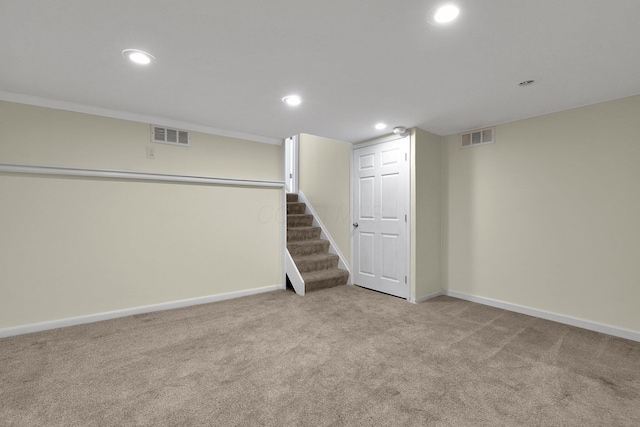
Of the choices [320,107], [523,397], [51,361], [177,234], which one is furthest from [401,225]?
A: [51,361]

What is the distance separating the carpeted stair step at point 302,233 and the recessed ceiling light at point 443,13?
367 cm

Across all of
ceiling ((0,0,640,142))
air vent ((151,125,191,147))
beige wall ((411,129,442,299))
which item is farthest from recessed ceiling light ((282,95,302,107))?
beige wall ((411,129,442,299))

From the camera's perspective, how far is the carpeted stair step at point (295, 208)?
17.7 ft

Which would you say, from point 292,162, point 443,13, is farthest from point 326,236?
point 443,13

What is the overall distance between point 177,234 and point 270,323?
1588mm

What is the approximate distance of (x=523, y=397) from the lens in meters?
1.73

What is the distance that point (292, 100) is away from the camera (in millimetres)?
2795

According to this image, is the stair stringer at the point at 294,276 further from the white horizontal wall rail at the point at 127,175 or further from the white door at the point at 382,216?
the white horizontal wall rail at the point at 127,175

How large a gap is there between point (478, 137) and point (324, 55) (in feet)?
8.42

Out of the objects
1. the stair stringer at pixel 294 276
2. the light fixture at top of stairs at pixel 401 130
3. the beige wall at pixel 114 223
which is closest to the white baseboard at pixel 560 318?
the stair stringer at pixel 294 276

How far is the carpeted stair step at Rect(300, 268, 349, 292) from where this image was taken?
4.03 meters

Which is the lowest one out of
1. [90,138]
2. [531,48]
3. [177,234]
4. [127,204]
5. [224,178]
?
[177,234]

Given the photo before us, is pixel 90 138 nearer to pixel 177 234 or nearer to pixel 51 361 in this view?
pixel 177 234

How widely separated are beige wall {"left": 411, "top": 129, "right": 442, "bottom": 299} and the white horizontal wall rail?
1979 mm
